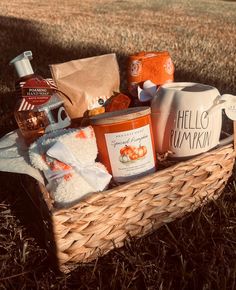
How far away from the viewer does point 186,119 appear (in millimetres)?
1189

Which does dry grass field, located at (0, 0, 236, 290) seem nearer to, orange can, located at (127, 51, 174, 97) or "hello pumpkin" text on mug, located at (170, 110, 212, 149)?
"hello pumpkin" text on mug, located at (170, 110, 212, 149)

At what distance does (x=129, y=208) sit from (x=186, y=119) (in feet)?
0.96

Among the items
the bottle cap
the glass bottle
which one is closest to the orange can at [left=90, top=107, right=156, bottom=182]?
the glass bottle

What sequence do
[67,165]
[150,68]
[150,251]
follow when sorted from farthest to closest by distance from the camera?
[150,68]
[150,251]
[67,165]

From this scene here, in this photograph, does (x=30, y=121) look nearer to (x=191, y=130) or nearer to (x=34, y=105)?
(x=34, y=105)

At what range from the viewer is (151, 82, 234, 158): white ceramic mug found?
118 cm

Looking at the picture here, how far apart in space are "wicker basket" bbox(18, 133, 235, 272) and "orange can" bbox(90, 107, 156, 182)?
75 millimetres

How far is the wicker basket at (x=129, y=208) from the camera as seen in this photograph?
100cm

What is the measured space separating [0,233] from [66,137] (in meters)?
0.40

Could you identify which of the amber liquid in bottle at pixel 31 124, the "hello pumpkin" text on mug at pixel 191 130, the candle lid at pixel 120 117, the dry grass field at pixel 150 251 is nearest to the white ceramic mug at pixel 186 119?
the "hello pumpkin" text on mug at pixel 191 130

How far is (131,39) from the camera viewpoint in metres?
3.86

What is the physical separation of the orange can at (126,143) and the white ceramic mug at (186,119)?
8 cm

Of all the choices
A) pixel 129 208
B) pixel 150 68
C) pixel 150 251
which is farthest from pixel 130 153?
pixel 150 68

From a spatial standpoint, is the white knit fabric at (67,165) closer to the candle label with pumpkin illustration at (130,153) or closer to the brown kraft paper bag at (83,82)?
the candle label with pumpkin illustration at (130,153)
